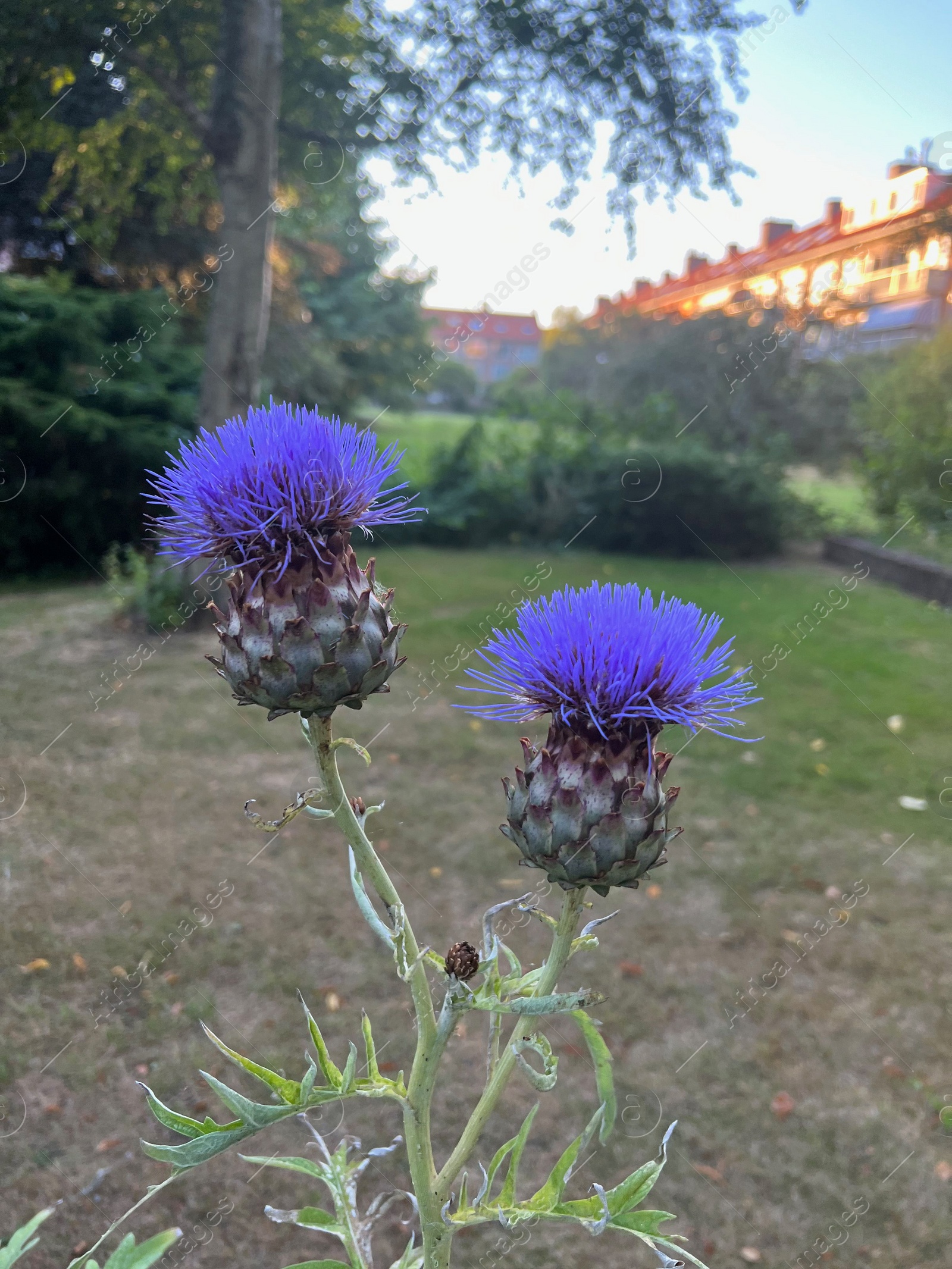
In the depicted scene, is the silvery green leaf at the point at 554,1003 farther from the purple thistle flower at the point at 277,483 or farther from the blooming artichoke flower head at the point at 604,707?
the purple thistle flower at the point at 277,483

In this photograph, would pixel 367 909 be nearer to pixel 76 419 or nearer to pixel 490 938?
pixel 490 938

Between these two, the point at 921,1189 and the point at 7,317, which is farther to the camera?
the point at 7,317

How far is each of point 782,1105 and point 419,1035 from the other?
2.18m

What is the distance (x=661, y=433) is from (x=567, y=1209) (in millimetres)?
13037

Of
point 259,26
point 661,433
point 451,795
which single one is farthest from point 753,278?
point 451,795

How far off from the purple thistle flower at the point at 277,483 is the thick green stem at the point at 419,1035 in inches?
12.6

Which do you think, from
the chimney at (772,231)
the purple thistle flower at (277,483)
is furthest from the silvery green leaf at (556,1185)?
the chimney at (772,231)

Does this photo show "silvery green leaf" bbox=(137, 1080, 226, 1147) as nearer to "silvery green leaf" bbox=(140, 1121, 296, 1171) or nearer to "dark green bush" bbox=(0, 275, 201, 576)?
"silvery green leaf" bbox=(140, 1121, 296, 1171)

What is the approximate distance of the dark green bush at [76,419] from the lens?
8195mm

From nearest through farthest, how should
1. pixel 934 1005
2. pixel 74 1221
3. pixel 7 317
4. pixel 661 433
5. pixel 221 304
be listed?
pixel 74 1221
pixel 934 1005
pixel 221 304
pixel 7 317
pixel 661 433

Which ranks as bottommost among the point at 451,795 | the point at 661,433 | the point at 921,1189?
the point at 921,1189

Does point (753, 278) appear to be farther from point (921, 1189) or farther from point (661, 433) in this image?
point (921, 1189)

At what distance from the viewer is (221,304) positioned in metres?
6.71

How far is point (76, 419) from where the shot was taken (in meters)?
8.10
